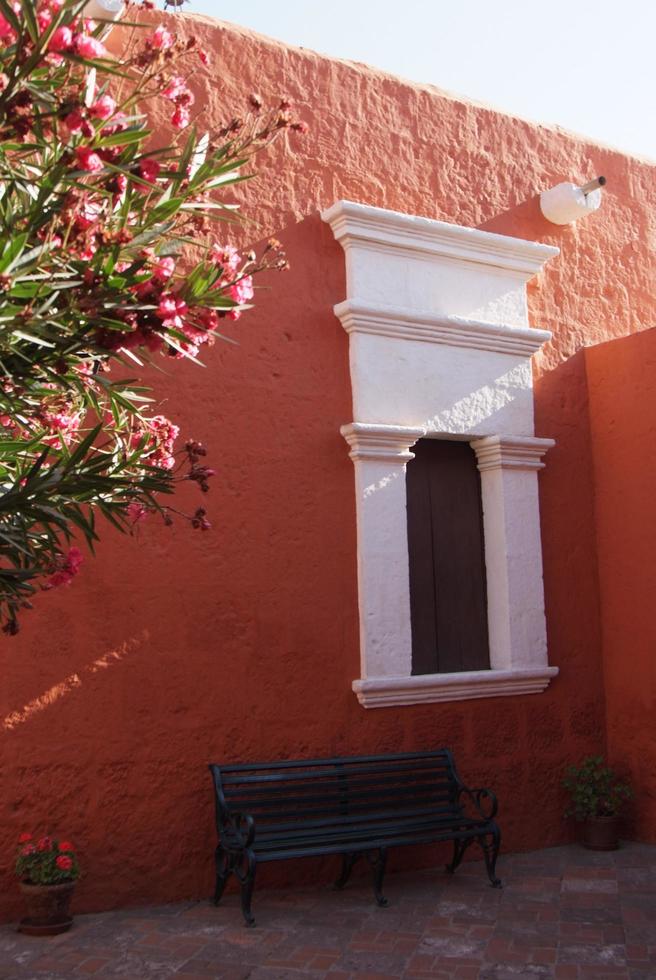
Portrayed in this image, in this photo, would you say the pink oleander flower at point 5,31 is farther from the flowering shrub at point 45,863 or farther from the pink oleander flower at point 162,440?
the flowering shrub at point 45,863

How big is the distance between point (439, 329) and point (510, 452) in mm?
944

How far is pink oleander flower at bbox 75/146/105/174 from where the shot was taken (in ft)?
9.05

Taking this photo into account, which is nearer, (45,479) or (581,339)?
(45,479)

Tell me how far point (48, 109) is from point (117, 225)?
1.15 feet

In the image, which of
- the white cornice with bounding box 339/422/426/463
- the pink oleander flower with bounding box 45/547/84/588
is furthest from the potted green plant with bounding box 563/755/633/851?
the pink oleander flower with bounding box 45/547/84/588

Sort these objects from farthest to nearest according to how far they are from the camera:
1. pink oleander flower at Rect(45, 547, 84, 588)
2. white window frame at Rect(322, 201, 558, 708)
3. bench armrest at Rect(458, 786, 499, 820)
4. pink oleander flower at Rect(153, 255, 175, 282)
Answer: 1. white window frame at Rect(322, 201, 558, 708)
2. bench armrest at Rect(458, 786, 499, 820)
3. pink oleander flower at Rect(45, 547, 84, 588)
4. pink oleander flower at Rect(153, 255, 175, 282)

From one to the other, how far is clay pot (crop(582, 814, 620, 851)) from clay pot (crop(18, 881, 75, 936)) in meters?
3.33

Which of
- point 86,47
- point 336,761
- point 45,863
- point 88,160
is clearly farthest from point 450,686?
point 86,47

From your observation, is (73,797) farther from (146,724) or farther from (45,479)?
(45,479)

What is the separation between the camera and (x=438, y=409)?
22.3ft

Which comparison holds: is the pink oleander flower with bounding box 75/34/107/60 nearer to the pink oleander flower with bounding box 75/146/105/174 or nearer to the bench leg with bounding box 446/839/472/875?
the pink oleander flower with bounding box 75/146/105/174

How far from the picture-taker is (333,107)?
6.71 meters

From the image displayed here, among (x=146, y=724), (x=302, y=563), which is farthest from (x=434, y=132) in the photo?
(x=146, y=724)

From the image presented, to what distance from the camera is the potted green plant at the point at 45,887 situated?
198 inches
